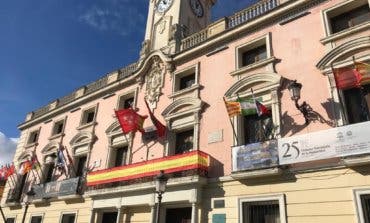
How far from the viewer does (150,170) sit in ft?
48.0

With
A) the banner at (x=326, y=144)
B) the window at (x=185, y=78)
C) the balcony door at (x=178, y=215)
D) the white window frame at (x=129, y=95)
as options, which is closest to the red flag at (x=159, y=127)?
the window at (x=185, y=78)

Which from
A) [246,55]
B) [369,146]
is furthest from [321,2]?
[369,146]

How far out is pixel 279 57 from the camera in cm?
1366

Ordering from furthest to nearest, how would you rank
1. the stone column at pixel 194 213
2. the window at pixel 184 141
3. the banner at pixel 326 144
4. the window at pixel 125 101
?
the window at pixel 125 101 < the window at pixel 184 141 < the stone column at pixel 194 213 < the banner at pixel 326 144

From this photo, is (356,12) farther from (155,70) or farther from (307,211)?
(155,70)

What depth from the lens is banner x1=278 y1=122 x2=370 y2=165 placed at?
998 cm

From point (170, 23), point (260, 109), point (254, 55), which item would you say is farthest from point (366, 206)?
point (170, 23)

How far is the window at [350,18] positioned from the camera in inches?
490

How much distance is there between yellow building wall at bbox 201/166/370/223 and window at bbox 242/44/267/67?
17.2 feet

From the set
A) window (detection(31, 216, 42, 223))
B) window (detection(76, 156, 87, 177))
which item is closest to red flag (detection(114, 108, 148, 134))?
window (detection(76, 156, 87, 177))

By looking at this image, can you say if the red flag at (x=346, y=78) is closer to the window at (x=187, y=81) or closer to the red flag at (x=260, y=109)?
the red flag at (x=260, y=109)

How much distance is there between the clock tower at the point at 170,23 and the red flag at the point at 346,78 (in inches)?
346

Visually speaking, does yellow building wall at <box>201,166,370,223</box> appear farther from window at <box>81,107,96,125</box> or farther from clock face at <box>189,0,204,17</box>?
Result: clock face at <box>189,0,204,17</box>

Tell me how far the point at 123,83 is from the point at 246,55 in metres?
7.66
